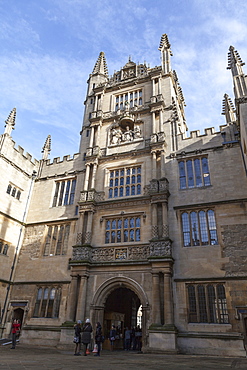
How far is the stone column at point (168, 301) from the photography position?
51.8ft

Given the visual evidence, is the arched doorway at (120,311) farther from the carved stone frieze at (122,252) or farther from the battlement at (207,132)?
the battlement at (207,132)

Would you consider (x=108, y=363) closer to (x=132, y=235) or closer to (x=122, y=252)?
(x=122, y=252)

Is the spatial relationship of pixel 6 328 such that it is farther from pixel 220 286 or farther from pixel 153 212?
pixel 220 286

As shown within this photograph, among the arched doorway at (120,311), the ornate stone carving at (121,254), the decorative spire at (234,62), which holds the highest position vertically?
the decorative spire at (234,62)

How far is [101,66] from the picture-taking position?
32156 millimetres

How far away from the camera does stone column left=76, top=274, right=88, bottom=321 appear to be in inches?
702

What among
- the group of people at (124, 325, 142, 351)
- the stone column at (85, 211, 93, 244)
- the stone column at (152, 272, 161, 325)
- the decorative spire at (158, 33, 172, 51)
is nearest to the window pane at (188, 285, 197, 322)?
the stone column at (152, 272, 161, 325)

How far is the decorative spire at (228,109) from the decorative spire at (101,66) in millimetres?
14648

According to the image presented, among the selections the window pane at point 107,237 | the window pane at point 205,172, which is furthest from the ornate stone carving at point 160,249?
the window pane at point 205,172

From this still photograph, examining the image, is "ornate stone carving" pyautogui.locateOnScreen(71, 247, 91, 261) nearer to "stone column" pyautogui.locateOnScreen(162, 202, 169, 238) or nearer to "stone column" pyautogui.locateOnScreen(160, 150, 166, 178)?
"stone column" pyautogui.locateOnScreen(162, 202, 169, 238)

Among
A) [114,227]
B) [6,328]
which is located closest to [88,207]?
[114,227]

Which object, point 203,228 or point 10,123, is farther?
point 10,123

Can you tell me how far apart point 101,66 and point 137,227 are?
2137 centimetres

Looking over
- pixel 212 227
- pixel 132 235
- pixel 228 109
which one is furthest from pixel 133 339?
pixel 228 109
